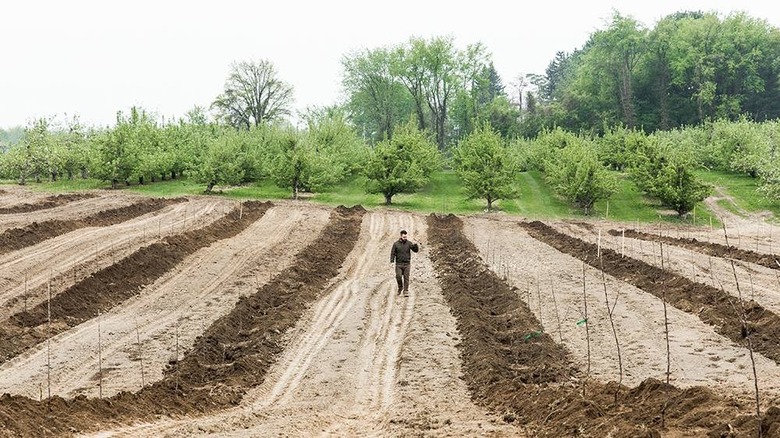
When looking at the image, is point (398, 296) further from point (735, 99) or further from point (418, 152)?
point (735, 99)

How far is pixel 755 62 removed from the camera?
3123 inches

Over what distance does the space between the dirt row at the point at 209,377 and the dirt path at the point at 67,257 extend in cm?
567

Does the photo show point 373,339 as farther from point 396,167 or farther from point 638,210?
point 638,210

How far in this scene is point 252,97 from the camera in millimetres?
90812

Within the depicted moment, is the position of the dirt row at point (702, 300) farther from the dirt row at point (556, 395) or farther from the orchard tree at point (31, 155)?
the orchard tree at point (31, 155)

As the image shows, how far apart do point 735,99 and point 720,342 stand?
242ft

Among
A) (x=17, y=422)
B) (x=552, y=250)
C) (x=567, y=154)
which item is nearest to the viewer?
(x=17, y=422)

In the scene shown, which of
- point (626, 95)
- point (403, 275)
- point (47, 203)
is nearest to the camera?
point (403, 275)

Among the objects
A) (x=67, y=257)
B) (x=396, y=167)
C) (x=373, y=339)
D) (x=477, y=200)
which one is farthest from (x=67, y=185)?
(x=373, y=339)

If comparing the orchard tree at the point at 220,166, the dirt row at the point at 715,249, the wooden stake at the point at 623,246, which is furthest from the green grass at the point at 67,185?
the wooden stake at the point at 623,246

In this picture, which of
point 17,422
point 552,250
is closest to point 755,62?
point 552,250

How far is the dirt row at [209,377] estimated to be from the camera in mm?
8781

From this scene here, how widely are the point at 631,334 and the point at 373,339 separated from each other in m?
5.42

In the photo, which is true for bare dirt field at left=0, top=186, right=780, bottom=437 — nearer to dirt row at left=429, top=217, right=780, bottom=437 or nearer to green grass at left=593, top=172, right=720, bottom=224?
dirt row at left=429, top=217, right=780, bottom=437
